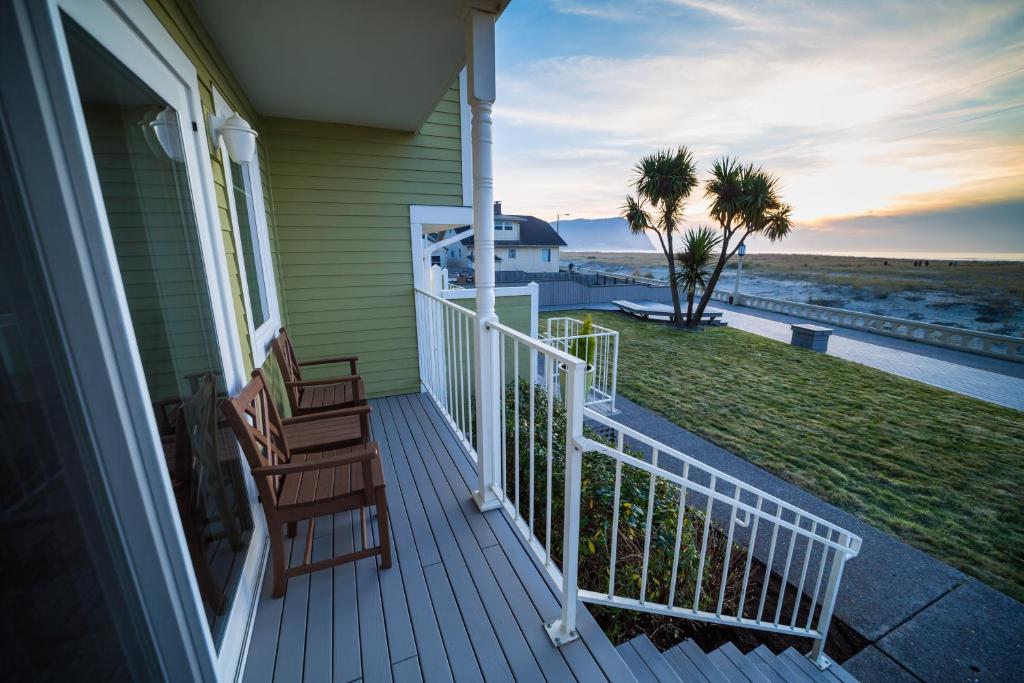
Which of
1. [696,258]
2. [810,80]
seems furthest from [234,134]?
[696,258]

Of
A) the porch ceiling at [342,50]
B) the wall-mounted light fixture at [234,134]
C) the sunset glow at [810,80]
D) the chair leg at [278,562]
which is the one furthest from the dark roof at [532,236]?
the chair leg at [278,562]

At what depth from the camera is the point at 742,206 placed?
36.3 feet

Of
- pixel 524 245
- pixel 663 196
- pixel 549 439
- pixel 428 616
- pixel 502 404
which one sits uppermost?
pixel 663 196

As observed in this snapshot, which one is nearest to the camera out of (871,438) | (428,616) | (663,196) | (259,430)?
(428,616)

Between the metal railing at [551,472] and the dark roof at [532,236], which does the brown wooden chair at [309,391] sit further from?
the dark roof at [532,236]

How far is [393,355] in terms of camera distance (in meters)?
4.07

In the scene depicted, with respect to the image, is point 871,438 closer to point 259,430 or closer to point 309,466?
point 309,466

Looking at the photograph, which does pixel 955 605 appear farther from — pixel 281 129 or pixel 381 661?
pixel 281 129

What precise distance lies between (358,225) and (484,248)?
2.39 m

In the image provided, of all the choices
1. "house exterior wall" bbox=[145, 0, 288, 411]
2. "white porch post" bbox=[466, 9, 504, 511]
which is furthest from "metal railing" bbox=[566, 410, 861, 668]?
"house exterior wall" bbox=[145, 0, 288, 411]

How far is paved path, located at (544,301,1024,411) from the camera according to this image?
23.4ft

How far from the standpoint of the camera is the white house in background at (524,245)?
25797 millimetres

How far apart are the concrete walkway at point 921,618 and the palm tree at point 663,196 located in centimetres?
991

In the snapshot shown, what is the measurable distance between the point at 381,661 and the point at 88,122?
5.88 feet
